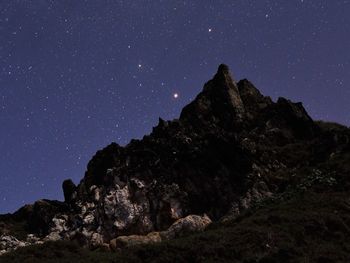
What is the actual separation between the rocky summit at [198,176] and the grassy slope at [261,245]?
393cm

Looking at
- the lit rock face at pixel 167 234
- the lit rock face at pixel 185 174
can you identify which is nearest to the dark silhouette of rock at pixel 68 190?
the lit rock face at pixel 185 174

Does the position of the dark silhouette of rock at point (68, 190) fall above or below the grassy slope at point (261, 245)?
above

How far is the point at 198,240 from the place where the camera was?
85.5ft

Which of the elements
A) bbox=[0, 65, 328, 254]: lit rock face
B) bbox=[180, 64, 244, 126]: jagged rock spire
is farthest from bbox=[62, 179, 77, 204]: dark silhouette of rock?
bbox=[180, 64, 244, 126]: jagged rock spire

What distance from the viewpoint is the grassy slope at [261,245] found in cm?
2317

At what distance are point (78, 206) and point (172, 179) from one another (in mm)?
14409

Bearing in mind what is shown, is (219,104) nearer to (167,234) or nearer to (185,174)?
(185,174)

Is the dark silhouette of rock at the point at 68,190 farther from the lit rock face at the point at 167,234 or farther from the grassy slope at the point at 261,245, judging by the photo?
the grassy slope at the point at 261,245

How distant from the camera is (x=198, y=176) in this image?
165 ft

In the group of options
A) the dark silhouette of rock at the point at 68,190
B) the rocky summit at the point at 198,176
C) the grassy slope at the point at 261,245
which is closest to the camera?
the grassy slope at the point at 261,245

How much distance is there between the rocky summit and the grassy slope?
3.93 meters

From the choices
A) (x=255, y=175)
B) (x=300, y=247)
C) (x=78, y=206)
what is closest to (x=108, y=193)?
(x=78, y=206)

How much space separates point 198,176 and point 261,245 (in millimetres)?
25671

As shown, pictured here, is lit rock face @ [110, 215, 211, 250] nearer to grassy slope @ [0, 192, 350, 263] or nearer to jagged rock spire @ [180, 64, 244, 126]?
grassy slope @ [0, 192, 350, 263]
